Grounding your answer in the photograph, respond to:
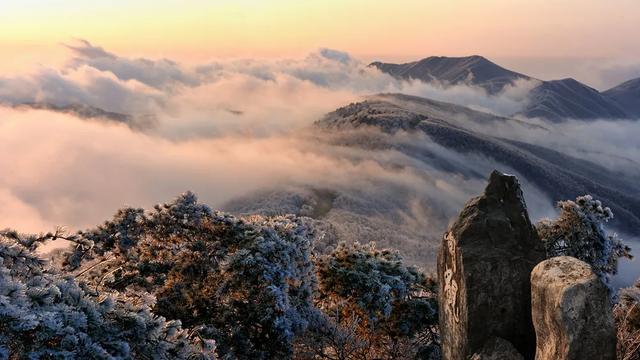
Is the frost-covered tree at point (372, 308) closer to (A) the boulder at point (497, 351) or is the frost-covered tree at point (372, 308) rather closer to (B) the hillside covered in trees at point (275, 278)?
(B) the hillside covered in trees at point (275, 278)

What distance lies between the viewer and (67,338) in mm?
7500

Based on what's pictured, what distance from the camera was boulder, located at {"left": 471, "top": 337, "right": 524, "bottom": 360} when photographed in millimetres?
12133

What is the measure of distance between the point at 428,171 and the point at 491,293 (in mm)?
186749

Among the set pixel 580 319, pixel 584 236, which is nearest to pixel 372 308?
pixel 580 319

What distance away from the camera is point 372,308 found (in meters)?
18.3

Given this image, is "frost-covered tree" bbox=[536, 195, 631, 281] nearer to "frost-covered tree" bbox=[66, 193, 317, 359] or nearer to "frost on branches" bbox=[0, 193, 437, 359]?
"frost on branches" bbox=[0, 193, 437, 359]

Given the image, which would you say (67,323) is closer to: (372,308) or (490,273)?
(490,273)

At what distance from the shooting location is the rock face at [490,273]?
1276 cm

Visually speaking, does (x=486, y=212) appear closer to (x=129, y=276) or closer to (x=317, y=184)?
(x=129, y=276)

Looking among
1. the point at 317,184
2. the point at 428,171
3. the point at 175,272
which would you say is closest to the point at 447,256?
the point at 175,272

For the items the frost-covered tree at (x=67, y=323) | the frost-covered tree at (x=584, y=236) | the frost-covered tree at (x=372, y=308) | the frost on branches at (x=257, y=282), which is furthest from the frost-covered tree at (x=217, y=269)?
the frost-covered tree at (x=584, y=236)

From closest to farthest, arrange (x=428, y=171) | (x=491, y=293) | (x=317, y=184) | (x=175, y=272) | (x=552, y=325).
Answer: (x=552, y=325), (x=491, y=293), (x=175, y=272), (x=317, y=184), (x=428, y=171)

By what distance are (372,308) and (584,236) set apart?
929 cm

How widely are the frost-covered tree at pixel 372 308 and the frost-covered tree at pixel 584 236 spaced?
562 cm
